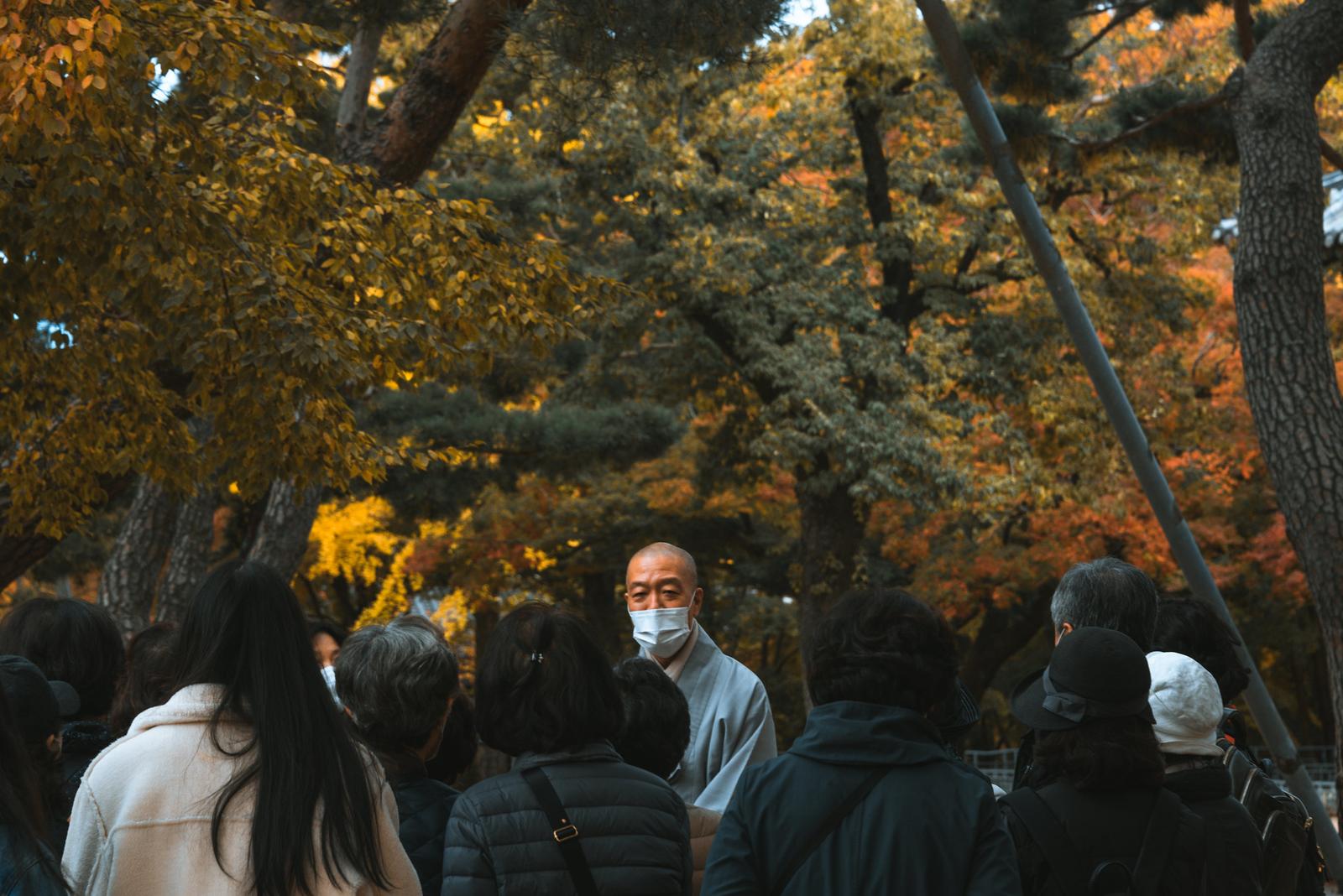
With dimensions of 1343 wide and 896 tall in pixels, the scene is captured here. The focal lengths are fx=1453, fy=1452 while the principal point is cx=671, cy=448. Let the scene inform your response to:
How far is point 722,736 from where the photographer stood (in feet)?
14.7

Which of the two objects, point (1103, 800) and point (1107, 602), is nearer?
point (1103, 800)

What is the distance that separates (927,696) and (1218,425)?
65.0 ft

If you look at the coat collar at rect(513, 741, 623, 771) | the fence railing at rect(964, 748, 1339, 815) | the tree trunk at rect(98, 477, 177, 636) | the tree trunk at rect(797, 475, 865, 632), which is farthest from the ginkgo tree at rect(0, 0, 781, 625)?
the fence railing at rect(964, 748, 1339, 815)

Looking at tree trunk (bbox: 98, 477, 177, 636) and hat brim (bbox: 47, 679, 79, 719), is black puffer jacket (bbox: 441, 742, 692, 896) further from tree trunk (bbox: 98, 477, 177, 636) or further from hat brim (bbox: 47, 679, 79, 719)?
tree trunk (bbox: 98, 477, 177, 636)

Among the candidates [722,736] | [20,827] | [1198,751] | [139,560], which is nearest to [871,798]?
[1198,751]

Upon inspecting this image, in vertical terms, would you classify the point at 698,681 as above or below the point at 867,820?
above

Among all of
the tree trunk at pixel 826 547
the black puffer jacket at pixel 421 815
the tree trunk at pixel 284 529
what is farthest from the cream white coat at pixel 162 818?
the tree trunk at pixel 826 547

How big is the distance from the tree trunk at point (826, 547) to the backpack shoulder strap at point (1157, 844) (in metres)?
16.4

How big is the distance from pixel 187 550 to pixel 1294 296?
9.10 metres

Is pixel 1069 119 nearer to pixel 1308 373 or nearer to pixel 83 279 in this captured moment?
pixel 1308 373

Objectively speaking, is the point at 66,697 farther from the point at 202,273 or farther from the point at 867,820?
the point at 202,273

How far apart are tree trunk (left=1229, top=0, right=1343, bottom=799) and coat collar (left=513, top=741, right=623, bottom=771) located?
5.91 meters

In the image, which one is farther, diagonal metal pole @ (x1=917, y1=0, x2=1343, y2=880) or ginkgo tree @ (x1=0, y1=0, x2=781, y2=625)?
ginkgo tree @ (x1=0, y1=0, x2=781, y2=625)

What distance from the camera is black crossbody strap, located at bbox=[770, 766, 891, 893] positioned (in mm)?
2838
